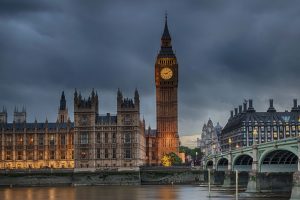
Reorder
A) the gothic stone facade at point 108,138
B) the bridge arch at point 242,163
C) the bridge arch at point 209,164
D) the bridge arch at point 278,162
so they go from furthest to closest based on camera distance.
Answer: the gothic stone facade at point 108,138, the bridge arch at point 209,164, the bridge arch at point 242,163, the bridge arch at point 278,162

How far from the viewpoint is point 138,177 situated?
169 metres

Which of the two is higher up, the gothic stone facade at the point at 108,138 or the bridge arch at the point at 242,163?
the gothic stone facade at the point at 108,138

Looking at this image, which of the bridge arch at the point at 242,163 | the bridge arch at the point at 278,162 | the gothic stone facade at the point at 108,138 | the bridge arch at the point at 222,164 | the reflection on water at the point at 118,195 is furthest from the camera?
the gothic stone facade at the point at 108,138

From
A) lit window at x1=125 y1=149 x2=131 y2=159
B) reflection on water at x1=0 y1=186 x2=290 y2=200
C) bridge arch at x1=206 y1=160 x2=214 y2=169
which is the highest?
lit window at x1=125 y1=149 x2=131 y2=159

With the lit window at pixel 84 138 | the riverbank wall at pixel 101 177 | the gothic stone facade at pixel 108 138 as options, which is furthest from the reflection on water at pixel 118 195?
the lit window at pixel 84 138

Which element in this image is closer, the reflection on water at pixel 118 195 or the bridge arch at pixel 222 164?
the reflection on water at pixel 118 195

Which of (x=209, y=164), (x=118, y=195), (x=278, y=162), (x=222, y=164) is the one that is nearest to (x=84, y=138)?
(x=209, y=164)

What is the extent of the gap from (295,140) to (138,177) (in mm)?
86159

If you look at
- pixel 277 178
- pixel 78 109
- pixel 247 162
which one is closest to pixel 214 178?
pixel 247 162

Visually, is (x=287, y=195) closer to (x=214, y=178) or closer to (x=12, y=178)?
(x=214, y=178)

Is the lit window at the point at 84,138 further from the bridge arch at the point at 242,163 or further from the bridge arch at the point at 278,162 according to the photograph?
the bridge arch at the point at 278,162

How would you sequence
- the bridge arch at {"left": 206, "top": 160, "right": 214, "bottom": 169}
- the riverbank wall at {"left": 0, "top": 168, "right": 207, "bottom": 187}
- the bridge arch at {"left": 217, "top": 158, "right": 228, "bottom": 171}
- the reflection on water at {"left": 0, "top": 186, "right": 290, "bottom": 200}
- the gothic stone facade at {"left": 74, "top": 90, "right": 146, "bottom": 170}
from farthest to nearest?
the gothic stone facade at {"left": 74, "top": 90, "right": 146, "bottom": 170} < the bridge arch at {"left": 206, "top": 160, "right": 214, "bottom": 169} < the riverbank wall at {"left": 0, "top": 168, "right": 207, "bottom": 187} < the bridge arch at {"left": 217, "top": 158, "right": 228, "bottom": 171} < the reflection on water at {"left": 0, "top": 186, "right": 290, "bottom": 200}

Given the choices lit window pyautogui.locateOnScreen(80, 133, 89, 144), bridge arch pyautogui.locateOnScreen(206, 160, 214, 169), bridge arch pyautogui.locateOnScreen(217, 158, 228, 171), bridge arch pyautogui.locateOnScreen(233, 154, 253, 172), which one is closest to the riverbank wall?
bridge arch pyautogui.locateOnScreen(217, 158, 228, 171)

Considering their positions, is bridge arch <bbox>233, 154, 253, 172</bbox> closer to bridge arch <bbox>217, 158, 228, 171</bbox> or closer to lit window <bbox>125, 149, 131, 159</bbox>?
bridge arch <bbox>217, 158, 228, 171</bbox>
